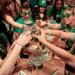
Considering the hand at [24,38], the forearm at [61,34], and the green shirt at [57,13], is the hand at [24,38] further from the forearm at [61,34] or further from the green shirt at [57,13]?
the green shirt at [57,13]

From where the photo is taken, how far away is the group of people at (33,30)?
1307 millimetres

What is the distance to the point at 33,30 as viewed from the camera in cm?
157

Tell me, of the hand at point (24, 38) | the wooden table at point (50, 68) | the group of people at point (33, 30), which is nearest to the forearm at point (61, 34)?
the group of people at point (33, 30)

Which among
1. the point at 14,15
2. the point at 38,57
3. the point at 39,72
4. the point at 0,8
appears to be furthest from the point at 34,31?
the point at 14,15

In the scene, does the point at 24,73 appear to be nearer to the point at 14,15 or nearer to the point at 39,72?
the point at 39,72

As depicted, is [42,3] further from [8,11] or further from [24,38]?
[24,38]

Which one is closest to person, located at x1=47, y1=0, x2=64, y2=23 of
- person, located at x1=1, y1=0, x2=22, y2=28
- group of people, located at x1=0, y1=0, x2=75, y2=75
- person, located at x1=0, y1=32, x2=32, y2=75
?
group of people, located at x1=0, y1=0, x2=75, y2=75

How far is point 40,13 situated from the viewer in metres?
3.43

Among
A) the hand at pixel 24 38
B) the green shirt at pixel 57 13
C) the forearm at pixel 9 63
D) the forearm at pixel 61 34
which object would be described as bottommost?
the green shirt at pixel 57 13

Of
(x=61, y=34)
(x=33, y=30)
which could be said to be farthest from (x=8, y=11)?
(x=33, y=30)

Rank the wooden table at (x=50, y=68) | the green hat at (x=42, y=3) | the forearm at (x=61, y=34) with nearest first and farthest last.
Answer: the wooden table at (x=50, y=68)
the forearm at (x=61, y=34)
the green hat at (x=42, y=3)

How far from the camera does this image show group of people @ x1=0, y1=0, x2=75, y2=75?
1307 millimetres

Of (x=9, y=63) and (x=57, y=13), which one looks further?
(x=57, y=13)

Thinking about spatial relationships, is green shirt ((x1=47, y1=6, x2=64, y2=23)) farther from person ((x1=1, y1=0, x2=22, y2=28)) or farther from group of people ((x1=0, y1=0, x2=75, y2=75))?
person ((x1=1, y1=0, x2=22, y2=28))
